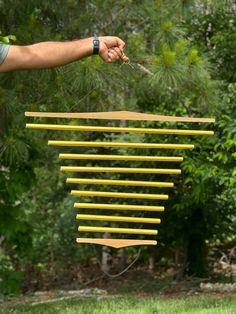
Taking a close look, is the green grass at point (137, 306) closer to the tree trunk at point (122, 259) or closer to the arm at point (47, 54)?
the arm at point (47, 54)

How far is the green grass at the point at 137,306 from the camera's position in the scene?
5398mm

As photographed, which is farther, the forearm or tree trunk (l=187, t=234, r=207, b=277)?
tree trunk (l=187, t=234, r=207, b=277)

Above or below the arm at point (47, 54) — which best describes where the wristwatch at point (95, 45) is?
above

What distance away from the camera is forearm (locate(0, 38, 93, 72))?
299 centimetres

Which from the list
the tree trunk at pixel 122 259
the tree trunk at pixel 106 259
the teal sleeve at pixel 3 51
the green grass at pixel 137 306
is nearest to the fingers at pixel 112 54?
the teal sleeve at pixel 3 51

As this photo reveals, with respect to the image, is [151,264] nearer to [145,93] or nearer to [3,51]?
[145,93]

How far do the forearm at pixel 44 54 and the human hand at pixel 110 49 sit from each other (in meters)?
0.08

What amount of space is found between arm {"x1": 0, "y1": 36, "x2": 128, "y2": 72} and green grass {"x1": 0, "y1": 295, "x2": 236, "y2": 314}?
2.60 meters

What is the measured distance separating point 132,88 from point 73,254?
12.5 feet

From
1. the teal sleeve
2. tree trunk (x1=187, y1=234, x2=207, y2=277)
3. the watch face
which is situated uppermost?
the watch face

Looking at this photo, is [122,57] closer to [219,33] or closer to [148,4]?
[148,4]

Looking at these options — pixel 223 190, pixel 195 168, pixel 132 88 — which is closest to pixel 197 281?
pixel 223 190

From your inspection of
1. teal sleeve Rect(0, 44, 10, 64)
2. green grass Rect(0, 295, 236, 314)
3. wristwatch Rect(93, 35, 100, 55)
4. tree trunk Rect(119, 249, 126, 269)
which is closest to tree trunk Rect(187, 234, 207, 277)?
tree trunk Rect(119, 249, 126, 269)

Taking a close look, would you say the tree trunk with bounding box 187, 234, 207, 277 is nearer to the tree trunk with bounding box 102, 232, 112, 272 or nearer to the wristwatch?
the tree trunk with bounding box 102, 232, 112, 272
